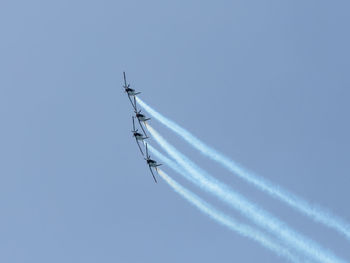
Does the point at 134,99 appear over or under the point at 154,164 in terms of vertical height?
over

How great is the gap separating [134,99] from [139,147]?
9.20 metres

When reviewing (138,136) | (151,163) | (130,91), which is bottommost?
(151,163)

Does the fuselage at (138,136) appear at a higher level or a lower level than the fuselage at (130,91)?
lower

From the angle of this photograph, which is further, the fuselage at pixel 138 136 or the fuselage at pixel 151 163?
the fuselage at pixel 138 136

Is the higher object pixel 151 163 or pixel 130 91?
pixel 130 91

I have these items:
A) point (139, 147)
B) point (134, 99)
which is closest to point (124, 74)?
point (134, 99)

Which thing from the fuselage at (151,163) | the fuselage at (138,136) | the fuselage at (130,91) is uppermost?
the fuselage at (130,91)

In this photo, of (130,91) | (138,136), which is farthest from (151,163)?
(130,91)

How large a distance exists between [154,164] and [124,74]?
707 inches

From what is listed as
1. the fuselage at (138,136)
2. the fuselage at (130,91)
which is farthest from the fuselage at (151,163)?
the fuselage at (130,91)

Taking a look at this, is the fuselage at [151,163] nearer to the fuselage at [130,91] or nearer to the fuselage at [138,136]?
the fuselage at [138,136]

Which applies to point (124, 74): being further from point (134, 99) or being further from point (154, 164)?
point (154, 164)

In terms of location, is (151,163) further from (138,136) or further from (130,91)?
(130,91)

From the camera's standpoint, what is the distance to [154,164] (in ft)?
309
